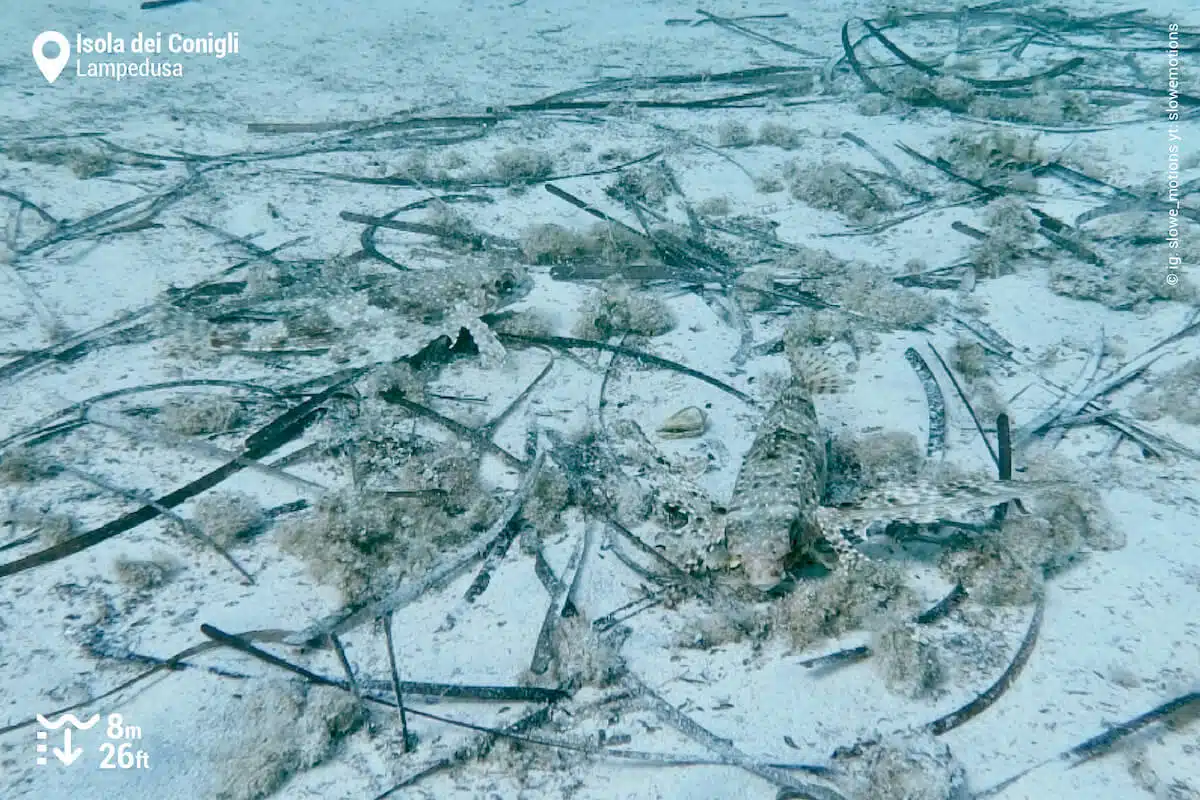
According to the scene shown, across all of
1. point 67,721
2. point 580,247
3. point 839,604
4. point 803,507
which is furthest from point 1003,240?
point 67,721

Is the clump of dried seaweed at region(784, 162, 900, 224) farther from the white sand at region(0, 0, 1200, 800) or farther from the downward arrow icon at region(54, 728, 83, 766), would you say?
the downward arrow icon at region(54, 728, 83, 766)

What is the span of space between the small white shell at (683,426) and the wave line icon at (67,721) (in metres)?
3.50

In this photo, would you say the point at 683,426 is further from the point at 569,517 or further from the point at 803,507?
the point at 803,507

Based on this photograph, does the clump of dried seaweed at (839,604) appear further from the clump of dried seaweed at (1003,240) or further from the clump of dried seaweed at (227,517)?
the clump of dried seaweed at (1003,240)

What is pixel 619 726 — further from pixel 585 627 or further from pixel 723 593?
pixel 723 593

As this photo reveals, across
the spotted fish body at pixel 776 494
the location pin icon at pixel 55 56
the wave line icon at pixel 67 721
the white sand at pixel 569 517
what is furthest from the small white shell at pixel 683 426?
the location pin icon at pixel 55 56

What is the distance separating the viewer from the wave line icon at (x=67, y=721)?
3.24m

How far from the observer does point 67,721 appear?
3.27 m

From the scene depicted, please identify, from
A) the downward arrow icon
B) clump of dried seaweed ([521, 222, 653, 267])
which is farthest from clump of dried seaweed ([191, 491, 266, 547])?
clump of dried seaweed ([521, 222, 653, 267])

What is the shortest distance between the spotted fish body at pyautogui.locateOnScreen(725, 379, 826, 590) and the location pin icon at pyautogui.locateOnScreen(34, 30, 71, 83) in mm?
13339

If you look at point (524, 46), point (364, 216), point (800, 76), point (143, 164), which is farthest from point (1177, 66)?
point (143, 164)

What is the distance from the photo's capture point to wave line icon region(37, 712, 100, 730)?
324 cm

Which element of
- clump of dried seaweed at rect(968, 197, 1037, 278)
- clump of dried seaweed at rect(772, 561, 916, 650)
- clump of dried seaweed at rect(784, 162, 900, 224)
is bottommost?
clump of dried seaweed at rect(772, 561, 916, 650)

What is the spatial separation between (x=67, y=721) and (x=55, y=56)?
45.1ft
